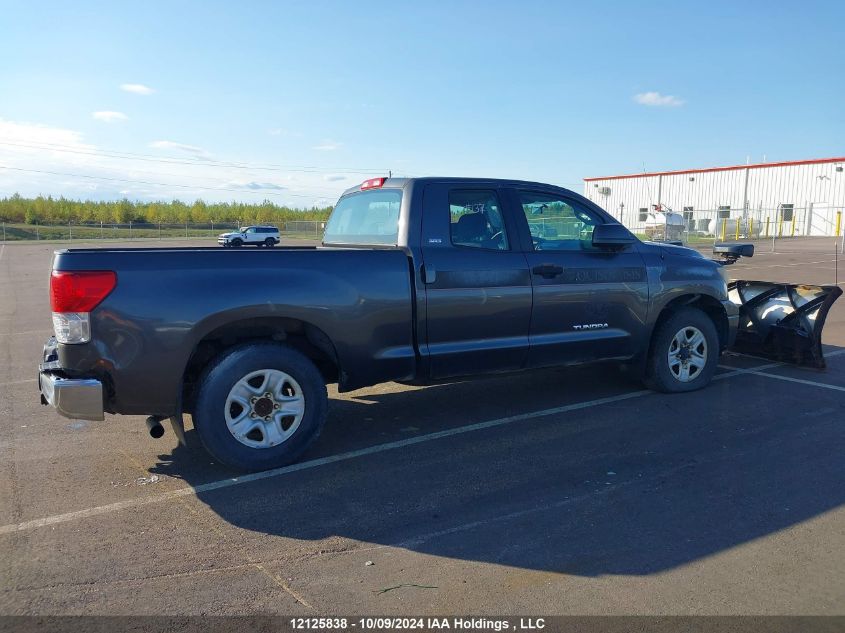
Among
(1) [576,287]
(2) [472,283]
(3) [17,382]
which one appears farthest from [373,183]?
(3) [17,382]

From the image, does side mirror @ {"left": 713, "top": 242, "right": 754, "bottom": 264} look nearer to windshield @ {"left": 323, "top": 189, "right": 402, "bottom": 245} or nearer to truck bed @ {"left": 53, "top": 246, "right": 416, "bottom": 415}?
windshield @ {"left": 323, "top": 189, "right": 402, "bottom": 245}

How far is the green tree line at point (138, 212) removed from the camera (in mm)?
74125

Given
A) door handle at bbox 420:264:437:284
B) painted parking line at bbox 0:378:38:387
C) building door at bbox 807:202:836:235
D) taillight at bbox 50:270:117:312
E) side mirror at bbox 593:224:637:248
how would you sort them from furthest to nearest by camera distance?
1. building door at bbox 807:202:836:235
2. painted parking line at bbox 0:378:38:387
3. side mirror at bbox 593:224:637:248
4. door handle at bbox 420:264:437:284
5. taillight at bbox 50:270:117:312

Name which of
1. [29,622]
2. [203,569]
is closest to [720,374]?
[203,569]

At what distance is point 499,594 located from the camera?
3115mm

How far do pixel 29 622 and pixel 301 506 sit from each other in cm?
151

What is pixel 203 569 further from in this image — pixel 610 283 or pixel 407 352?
pixel 610 283

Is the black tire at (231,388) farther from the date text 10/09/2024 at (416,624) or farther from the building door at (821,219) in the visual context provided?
the building door at (821,219)

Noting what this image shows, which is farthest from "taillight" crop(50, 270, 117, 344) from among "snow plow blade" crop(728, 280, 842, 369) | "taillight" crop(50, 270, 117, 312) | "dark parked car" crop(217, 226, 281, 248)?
"dark parked car" crop(217, 226, 281, 248)

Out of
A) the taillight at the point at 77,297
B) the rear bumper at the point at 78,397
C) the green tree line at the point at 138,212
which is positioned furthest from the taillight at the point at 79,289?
the green tree line at the point at 138,212

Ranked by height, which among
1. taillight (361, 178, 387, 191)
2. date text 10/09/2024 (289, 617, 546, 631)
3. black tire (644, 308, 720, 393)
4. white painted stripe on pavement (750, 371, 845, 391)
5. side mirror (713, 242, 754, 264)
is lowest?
date text 10/09/2024 (289, 617, 546, 631)

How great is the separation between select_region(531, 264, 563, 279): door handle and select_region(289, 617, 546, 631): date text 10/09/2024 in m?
3.10

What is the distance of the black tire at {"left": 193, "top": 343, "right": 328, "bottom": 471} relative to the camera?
4.38 metres

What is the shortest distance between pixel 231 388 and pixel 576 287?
2.92 metres
